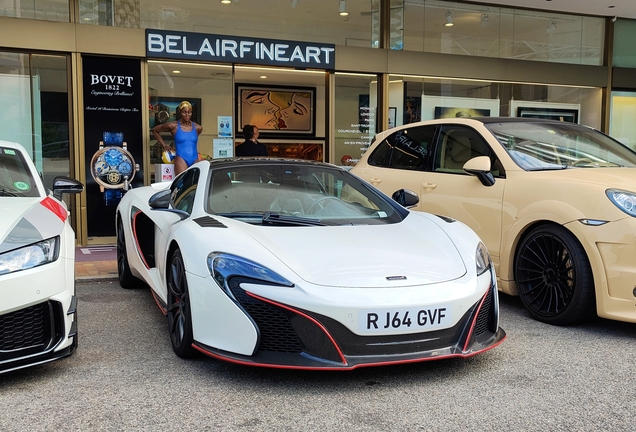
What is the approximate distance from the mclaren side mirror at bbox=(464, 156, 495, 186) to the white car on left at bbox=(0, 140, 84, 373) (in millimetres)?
3036

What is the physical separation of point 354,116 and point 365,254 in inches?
289

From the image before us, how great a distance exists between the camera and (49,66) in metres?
8.80

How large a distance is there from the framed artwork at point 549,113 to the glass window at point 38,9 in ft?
24.9

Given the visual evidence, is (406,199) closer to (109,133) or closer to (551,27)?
(109,133)

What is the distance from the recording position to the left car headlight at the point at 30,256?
3326 millimetres

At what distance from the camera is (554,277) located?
478 cm

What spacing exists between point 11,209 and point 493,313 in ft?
9.46

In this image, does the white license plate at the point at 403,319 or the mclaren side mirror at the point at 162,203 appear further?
the mclaren side mirror at the point at 162,203

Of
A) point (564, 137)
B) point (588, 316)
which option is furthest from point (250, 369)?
point (564, 137)

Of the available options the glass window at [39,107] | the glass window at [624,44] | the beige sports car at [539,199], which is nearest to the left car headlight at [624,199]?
the beige sports car at [539,199]

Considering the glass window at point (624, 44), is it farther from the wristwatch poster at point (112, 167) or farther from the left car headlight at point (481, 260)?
the left car headlight at point (481, 260)

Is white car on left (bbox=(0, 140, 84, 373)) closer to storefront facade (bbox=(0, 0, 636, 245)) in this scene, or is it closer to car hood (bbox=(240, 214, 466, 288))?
car hood (bbox=(240, 214, 466, 288))

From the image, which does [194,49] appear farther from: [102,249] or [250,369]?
[250,369]

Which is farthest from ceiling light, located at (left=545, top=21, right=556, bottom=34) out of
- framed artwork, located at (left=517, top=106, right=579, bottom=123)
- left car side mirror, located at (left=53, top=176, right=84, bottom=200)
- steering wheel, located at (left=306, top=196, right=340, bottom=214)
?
left car side mirror, located at (left=53, top=176, right=84, bottom=200)
